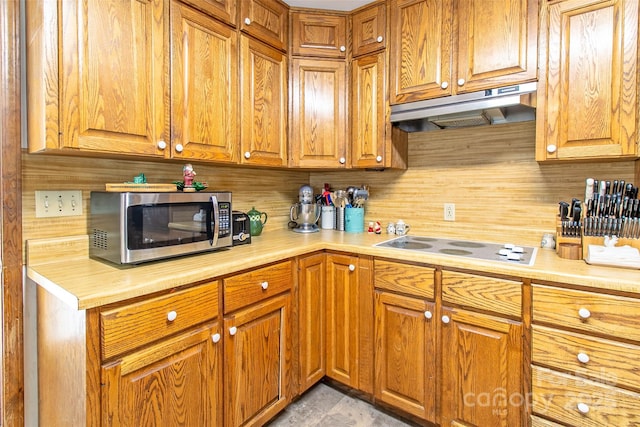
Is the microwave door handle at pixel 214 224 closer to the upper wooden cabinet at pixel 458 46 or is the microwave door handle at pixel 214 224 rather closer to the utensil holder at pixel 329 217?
the utensil holder at pixel 329 217

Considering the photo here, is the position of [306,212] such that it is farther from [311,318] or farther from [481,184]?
[481,184]

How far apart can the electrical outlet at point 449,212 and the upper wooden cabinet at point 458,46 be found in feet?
2.26

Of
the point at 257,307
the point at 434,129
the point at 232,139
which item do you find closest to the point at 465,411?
the point at 257,307

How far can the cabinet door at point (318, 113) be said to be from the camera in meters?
2.02

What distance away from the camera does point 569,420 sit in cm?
125

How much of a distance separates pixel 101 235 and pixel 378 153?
149 cm

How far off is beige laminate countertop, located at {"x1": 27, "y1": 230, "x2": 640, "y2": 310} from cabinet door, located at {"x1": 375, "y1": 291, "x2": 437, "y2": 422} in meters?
0.25

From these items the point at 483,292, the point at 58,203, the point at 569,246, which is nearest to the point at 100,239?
the point at 58,203

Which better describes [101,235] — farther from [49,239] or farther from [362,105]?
[362,105]

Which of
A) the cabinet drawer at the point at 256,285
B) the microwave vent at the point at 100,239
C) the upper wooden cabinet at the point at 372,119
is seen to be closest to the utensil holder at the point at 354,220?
the upper wooden cabinet at the point at 372,119

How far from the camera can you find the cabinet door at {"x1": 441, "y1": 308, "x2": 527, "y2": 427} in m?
1.36

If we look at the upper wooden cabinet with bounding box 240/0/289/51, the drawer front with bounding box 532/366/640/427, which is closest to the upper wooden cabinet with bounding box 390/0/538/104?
the upper wooden cabinet with bounding box 240/0/289/51

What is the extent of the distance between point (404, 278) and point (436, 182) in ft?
2.64

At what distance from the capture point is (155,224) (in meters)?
1.32
